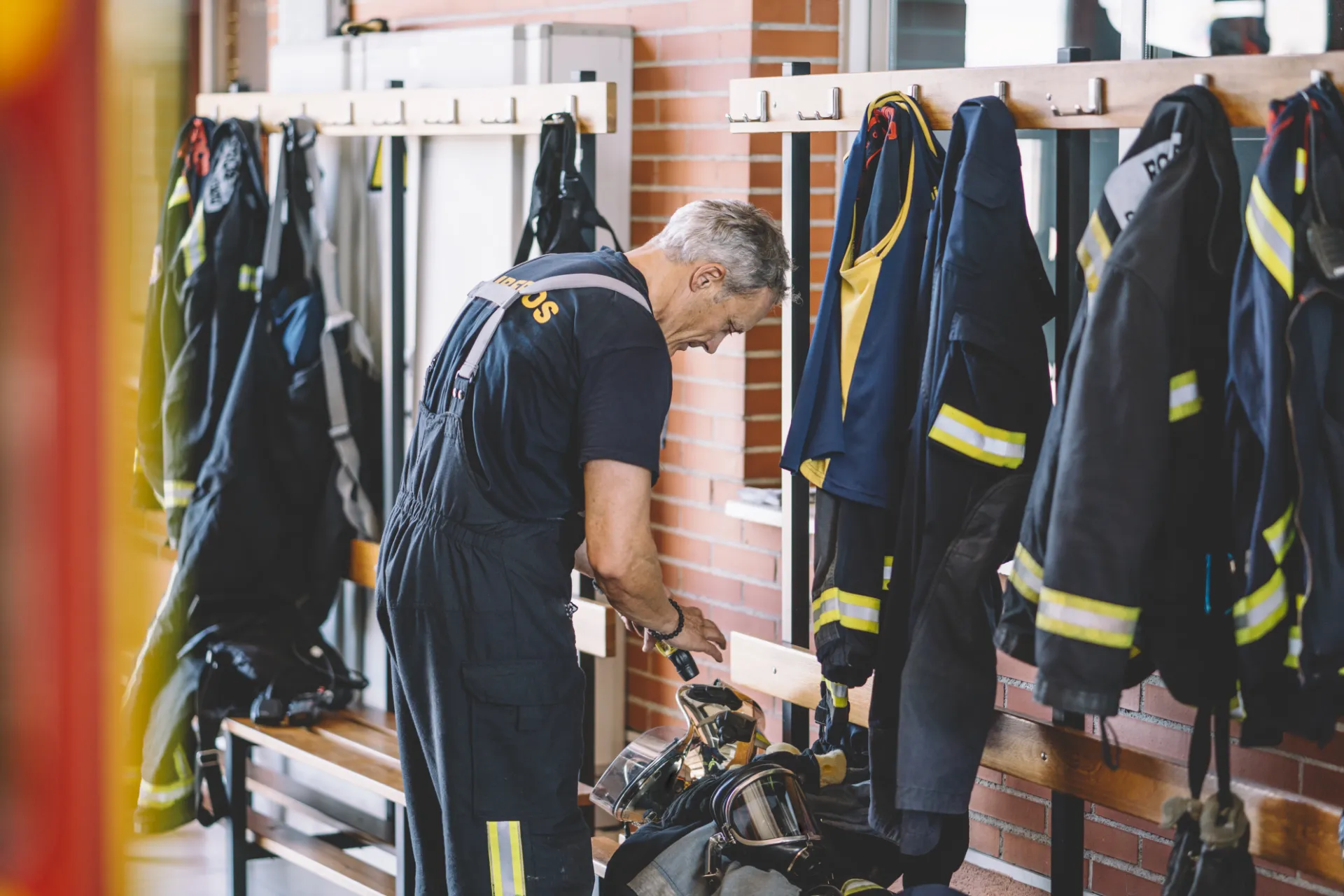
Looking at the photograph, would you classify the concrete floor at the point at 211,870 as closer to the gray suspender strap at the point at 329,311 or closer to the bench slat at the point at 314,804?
the bench slat at the point at 314,804

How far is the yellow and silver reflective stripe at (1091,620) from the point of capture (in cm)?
166

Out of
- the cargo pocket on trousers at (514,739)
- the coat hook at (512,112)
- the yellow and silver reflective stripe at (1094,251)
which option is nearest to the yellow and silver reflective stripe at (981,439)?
the yellow and silver reflective stripe at (1094,251)

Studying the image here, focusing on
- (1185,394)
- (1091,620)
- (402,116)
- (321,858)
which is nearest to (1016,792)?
(1091,620)

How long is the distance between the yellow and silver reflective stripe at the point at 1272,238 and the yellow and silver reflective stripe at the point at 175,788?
8.86 ft

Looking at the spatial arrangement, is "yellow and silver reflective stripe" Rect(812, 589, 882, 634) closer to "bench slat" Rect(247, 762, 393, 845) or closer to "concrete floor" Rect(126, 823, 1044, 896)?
"bench slat" Rect(247, 762, 393, 845)

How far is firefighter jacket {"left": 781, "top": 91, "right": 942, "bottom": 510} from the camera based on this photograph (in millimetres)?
2045

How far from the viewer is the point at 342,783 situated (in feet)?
12.5

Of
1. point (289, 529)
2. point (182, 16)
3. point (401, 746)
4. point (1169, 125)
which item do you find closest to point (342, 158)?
point (289, 529)

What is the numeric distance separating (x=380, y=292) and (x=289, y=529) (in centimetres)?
64

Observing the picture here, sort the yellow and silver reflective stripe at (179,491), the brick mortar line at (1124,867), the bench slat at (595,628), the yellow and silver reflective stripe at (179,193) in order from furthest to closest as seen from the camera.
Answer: the yellow and silver reflective stripe at (179,193) → the yellow and silver reflective stripe at (179,491) → the bench slat at (595,628) → the brick mortar line at (1124,867)

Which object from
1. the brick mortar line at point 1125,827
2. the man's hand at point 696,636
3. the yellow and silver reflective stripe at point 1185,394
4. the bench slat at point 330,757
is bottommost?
the bench slat at point 330,757

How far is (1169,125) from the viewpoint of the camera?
67.5 inches

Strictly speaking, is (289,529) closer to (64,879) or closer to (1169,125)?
(1169,125)

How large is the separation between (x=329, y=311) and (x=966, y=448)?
200cm
